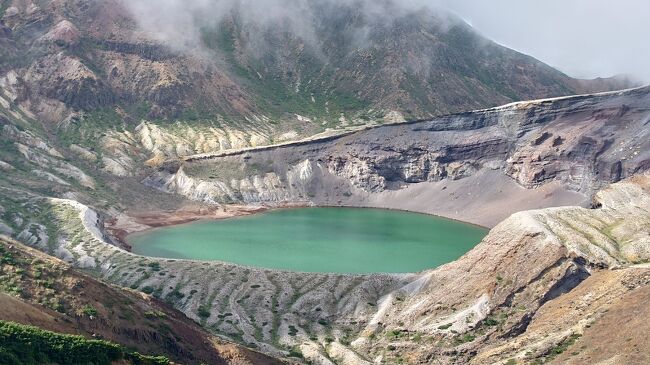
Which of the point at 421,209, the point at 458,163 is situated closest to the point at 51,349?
the point at 421,209

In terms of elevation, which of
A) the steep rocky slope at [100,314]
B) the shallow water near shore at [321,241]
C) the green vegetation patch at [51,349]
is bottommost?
the shallow water near shore at [321,241]

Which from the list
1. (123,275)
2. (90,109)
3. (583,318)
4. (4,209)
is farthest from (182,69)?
(583,318)

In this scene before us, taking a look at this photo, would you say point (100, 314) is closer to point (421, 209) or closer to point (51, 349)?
point (51, 349)

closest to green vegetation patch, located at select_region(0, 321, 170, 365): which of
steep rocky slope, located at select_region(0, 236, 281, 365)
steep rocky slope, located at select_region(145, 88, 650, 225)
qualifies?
steep rocky slope, located at select_region(0, 236, 281, 365)

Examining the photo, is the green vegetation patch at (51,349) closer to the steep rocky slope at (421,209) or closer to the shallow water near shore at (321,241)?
the steep rocky slope at (421,209)

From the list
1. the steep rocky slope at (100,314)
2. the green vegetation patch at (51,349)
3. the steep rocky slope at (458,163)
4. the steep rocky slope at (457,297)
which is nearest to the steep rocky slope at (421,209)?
the steep rocky slope at (457,297)

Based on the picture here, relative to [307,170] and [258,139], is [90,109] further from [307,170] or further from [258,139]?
[307,170]

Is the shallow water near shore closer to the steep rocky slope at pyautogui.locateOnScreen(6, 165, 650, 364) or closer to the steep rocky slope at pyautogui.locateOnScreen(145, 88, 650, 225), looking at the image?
the steep rocky slope at pyautogui.locateOnScreen(145, 88, 650, 225)
